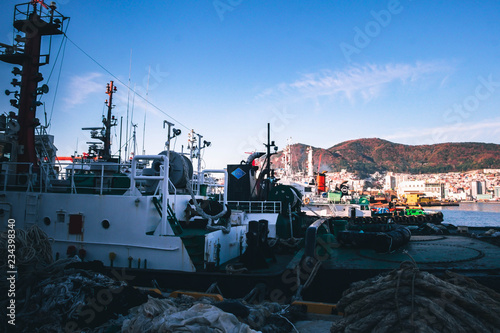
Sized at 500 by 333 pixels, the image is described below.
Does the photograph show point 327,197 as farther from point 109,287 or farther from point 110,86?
point 109,287

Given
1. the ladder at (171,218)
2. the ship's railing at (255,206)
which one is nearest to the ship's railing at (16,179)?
the ladder at (171,218)

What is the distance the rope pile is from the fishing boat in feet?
9.26

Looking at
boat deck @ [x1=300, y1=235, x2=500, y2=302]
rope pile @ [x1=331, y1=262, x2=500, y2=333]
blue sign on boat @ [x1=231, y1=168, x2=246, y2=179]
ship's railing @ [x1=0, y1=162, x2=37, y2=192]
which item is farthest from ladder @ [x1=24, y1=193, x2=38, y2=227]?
blue sign on boat @ [x1=231, y1=168, x2=246, y2=179]

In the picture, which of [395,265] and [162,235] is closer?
[395,265]

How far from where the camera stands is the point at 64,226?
8734 millimetres

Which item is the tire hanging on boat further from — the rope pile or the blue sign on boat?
the blue sign on boat

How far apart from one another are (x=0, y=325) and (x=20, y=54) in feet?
29.6

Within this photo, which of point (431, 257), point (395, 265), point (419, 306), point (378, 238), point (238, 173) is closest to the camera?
point (419, 306)

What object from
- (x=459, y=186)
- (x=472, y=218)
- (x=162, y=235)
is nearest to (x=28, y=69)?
(x=162, y=235)

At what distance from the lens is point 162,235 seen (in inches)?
315

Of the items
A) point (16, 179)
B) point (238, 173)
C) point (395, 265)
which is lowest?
point (395, 265)

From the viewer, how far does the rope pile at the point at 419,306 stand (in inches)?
118

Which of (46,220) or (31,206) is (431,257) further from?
(31,206)

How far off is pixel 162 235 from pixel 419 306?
20.4 feet
